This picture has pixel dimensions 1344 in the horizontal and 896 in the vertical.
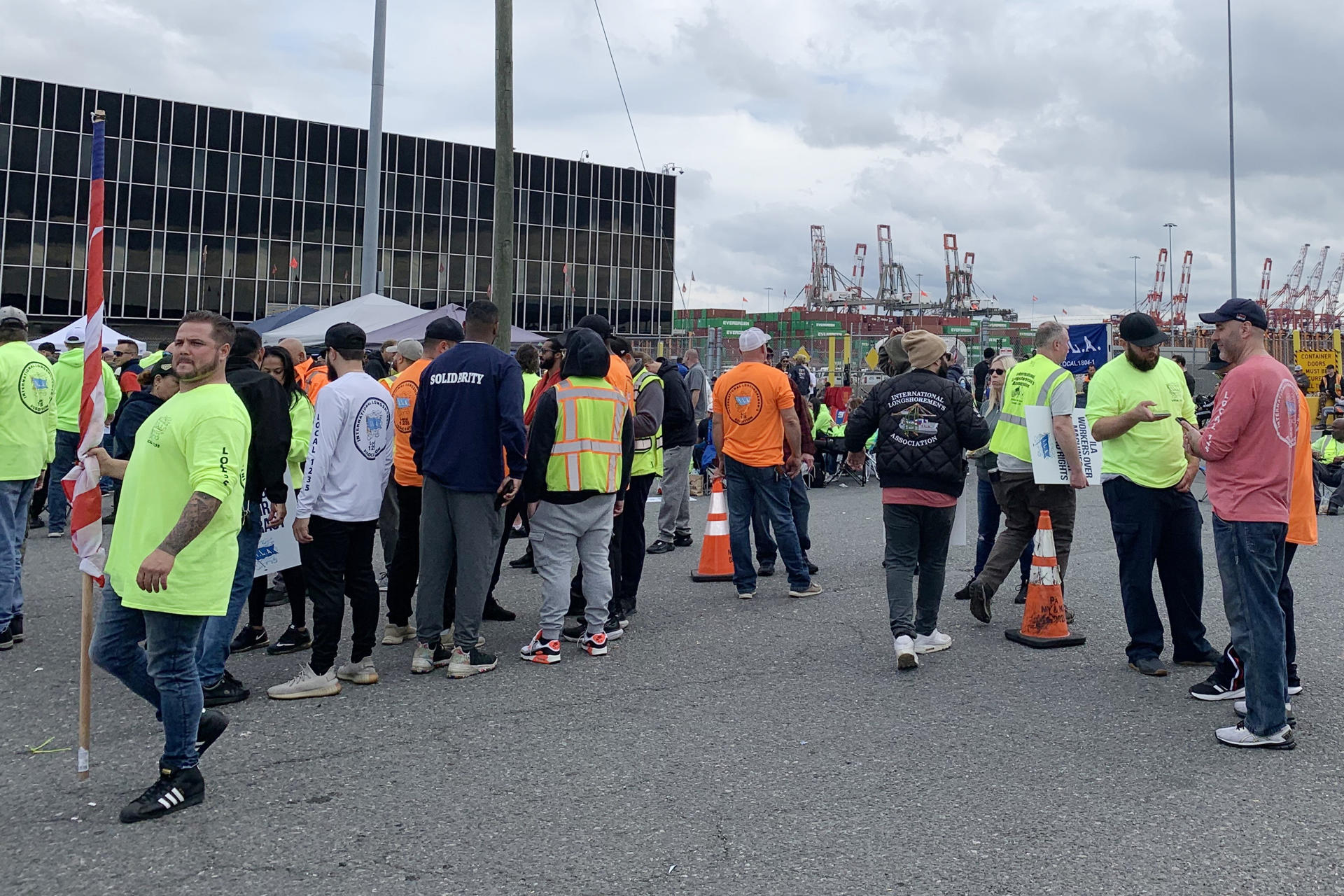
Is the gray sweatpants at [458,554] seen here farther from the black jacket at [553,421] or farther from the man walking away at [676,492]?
the man walking away at [676,492]

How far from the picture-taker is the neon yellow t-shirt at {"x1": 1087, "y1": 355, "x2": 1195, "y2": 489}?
6.11 m

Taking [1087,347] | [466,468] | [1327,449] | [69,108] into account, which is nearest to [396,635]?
[466,468]

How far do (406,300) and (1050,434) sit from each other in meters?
51.8

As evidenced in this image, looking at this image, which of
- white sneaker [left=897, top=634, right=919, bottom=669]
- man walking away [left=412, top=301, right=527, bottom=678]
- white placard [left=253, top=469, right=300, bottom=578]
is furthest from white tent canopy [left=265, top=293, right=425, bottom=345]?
white sneaker [left=897, top=634, right=919, bottom=669]

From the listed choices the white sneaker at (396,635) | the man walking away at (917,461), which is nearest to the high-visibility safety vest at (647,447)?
the white sneaker at (396,635)

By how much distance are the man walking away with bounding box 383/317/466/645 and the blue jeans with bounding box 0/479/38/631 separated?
2146 millimetres

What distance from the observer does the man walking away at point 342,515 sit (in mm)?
5766

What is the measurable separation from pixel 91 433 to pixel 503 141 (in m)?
8.13

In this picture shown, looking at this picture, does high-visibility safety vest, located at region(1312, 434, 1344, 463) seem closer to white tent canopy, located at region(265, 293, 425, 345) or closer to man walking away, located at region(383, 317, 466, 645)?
white tent canopy, located at region(265, 293, 425, 345)

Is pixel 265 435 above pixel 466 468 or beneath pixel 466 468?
above

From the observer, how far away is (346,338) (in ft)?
19.7

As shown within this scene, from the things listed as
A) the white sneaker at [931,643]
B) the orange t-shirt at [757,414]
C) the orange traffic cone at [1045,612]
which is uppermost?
the orange t-shirt at [757,414]

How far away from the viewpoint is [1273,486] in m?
4.93

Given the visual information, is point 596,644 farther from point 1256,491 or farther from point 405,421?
point 1256,491
